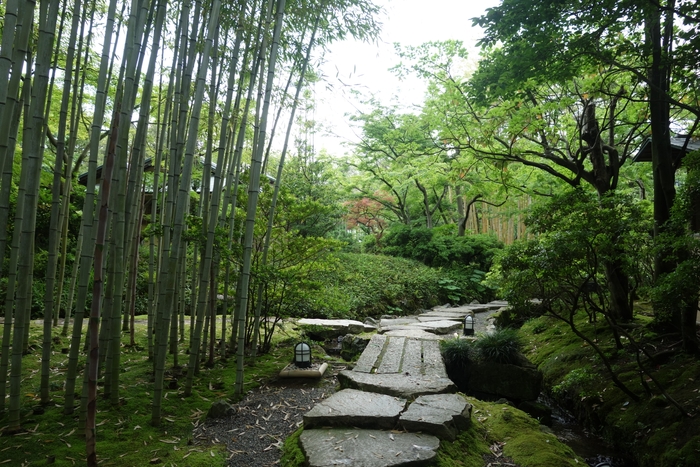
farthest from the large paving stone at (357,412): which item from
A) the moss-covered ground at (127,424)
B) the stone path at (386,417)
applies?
the moss-covered ground at (127,424)

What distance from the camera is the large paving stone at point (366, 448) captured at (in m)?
2.47

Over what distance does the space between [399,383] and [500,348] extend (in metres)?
1.80

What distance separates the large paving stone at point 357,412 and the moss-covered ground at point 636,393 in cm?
176

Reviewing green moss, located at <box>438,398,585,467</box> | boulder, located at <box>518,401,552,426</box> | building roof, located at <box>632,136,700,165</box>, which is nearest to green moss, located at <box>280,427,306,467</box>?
green moss, located at <box>438,398,585,467</box>

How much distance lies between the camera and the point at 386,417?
301 centimetres

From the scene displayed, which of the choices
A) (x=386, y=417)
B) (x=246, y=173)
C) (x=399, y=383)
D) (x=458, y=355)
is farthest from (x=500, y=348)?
(x=246, y=173)

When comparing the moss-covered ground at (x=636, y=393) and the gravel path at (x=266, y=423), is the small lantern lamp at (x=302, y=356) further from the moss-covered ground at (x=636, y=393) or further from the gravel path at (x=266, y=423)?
the moss-covered ground at (x=636, y=393)

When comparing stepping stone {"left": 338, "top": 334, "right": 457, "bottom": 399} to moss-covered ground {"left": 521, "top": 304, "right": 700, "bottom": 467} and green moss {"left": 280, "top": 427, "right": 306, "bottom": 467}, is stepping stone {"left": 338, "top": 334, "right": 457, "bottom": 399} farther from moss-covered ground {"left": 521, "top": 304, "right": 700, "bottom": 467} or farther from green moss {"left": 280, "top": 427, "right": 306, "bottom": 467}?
moss-covered ground {"left": 521, "top": 304, "right": 700, "bottom": 467}

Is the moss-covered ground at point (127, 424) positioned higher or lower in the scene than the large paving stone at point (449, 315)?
lower

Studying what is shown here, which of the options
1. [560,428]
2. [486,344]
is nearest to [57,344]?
[486,344]

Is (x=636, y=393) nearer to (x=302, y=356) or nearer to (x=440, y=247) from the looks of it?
(x=302, y=356)

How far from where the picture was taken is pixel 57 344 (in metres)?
4.94

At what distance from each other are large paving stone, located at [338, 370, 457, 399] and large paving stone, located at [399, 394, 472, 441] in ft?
0.61

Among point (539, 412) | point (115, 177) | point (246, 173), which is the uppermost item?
point (246, 173)
